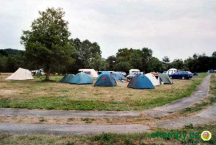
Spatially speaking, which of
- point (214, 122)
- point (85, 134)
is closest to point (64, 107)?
point (85, 134)

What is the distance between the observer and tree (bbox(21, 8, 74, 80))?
71.0 feet

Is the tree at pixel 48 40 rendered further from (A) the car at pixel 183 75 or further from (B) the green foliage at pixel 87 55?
(B) the green foliage at pixel 87 55

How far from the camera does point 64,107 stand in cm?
825

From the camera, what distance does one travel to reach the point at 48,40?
22547mm

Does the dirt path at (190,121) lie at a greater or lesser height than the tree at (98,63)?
lesser

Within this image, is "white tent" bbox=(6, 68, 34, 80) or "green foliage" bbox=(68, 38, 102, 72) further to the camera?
"green foliage" bbox=(68, 38, 102, 72)

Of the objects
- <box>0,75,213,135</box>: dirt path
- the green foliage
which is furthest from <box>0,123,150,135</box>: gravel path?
the green foliage

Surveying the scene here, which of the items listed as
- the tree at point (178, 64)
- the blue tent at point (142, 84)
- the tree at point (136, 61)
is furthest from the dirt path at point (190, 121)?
the tree at point (178, 64)

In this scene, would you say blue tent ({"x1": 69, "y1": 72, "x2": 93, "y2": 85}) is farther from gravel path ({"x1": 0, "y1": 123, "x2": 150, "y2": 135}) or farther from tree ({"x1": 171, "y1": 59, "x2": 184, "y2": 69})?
tree ({"x1": 171, "y1": 59, "x2": 184, "y2": 69})

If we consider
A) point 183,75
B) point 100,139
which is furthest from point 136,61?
point 100,139

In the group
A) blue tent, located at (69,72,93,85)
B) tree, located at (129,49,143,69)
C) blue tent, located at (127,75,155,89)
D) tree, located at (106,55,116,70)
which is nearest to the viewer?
blue tent, located at (127,75,155,89)

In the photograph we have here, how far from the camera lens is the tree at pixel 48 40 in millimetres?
21641

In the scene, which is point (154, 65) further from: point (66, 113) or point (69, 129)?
point (69, 129)

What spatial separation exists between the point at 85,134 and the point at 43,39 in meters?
20.3
